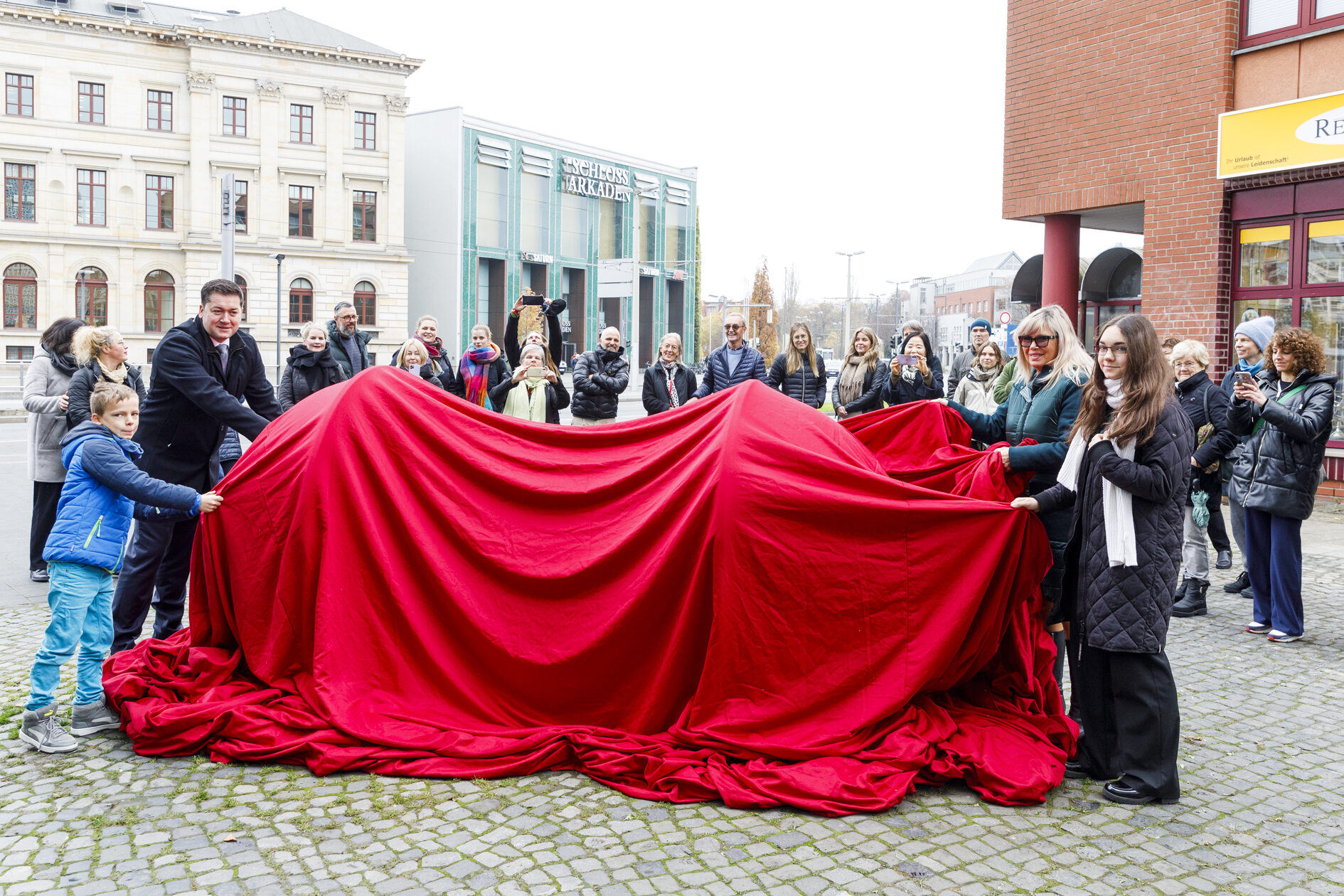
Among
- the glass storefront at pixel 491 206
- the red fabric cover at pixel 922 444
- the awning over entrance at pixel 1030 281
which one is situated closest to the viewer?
the red fabric cover at pixel 922 444

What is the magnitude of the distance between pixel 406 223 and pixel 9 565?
44.7m

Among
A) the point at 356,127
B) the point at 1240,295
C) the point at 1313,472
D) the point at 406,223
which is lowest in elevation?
the point at 1313,472

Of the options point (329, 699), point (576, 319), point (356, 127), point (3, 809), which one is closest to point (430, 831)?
point (329, 699)

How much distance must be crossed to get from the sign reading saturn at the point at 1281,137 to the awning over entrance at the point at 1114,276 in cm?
329

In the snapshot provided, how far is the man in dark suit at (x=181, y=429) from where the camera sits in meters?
5.35

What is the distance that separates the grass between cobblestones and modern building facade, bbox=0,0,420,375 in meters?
43.3

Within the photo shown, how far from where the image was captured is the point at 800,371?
989cm

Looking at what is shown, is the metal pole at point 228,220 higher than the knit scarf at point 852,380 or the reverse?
higher

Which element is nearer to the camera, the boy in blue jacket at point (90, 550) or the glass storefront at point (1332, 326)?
the boy in blue jacket at point (90, 550)

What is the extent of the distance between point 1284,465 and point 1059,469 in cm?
284

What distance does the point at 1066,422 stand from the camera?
15.5 feet

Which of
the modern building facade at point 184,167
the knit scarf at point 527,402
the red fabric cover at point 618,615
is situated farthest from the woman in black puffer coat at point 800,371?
the modern building facade at point 184,167

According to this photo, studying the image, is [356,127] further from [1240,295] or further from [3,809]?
[3,809]

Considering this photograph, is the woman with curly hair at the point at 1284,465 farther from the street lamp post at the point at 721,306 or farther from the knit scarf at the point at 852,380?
the street lamp post at the point at 721,306
